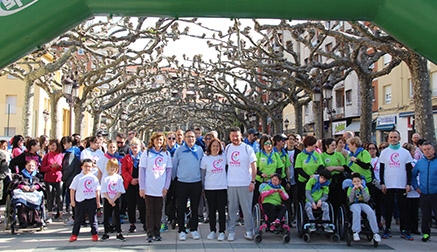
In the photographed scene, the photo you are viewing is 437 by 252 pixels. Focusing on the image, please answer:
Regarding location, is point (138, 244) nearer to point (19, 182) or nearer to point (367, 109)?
point (19, 182)

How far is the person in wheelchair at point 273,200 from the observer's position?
8128mm

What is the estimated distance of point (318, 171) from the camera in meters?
8.36

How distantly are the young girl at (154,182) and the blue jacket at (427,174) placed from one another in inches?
183

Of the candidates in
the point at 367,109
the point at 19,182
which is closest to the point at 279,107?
the point at 367,109

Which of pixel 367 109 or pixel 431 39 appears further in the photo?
pixel 367 109

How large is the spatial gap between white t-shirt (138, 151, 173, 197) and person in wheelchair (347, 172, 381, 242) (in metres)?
3.36

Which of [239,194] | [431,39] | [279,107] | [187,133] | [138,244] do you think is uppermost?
[279,107]

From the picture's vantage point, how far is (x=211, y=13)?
5852mm

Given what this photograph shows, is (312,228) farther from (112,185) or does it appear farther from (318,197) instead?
(112,185)

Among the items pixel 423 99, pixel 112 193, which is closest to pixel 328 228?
pixel 112 193

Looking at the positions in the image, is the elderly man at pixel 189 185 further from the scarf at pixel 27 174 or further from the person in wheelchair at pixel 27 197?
the scarf at pixel 27 174

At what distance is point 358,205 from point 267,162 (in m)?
1.80

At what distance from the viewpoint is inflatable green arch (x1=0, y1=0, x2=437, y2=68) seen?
18.1 feet

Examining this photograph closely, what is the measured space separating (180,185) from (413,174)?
442 centimetres
